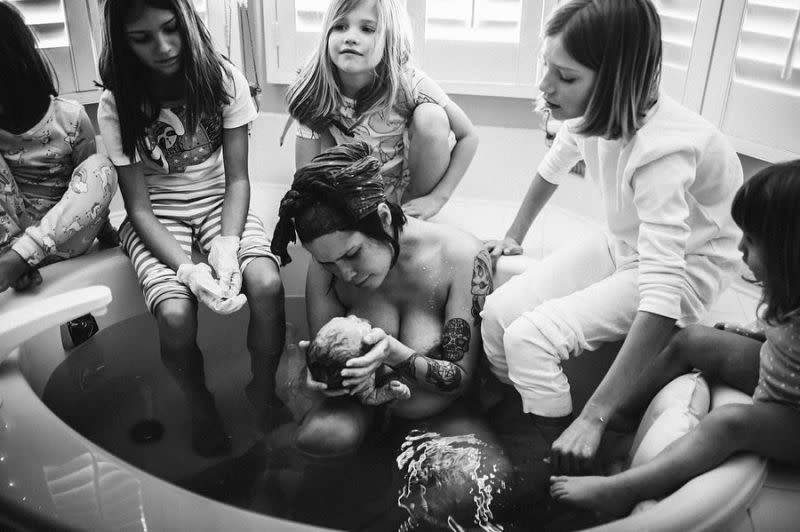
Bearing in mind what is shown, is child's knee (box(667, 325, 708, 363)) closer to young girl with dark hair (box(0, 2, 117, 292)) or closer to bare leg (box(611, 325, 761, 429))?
bare leg (box(611, 325, 761, 429))

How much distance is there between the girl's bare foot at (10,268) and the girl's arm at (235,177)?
399 millimetres

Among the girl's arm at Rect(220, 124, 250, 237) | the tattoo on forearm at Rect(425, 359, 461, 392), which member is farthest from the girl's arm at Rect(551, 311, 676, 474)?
the girl's arm at Rect(220, 124, 250, 237)

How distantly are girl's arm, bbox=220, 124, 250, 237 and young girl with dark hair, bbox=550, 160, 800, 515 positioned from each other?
941 mm

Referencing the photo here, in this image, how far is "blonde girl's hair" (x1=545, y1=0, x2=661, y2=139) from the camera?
3.61 feet

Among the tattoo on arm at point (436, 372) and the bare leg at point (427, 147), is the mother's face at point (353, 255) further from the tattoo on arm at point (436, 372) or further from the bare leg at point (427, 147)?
the bare leg at point (427, 147)

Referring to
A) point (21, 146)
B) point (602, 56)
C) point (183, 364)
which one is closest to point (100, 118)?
point (21, 146)

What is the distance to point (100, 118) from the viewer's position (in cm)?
149

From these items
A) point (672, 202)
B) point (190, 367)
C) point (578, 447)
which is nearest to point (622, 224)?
point (672, 202)

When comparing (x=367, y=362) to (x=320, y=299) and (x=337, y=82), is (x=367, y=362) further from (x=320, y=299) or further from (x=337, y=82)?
(x=337, y=82)

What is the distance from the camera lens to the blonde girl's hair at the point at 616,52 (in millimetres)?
1102

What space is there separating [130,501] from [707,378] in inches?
34.2

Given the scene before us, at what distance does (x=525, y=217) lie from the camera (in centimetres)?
158

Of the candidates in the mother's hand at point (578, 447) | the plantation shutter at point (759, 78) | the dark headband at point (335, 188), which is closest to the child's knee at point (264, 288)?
the dark headband at point (335, 188)

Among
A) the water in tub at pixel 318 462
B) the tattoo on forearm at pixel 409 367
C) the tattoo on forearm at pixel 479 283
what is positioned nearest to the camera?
the water in tub at pixel 318 462
